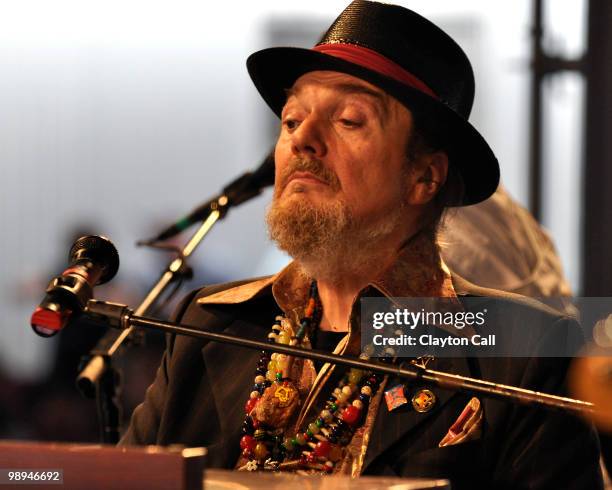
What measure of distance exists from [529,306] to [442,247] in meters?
0.32

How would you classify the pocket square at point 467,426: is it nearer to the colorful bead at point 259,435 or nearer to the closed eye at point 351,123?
the colorful bead at point 259,435

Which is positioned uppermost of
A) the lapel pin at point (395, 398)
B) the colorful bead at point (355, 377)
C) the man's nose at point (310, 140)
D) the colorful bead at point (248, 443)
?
the man's nose at point (310, 140)

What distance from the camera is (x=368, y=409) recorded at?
2.44 metres

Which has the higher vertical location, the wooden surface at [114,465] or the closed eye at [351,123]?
the closed eye at [351,123]

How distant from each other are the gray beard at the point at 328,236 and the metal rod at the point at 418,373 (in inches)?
25.3

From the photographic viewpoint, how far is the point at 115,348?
2.79 meters

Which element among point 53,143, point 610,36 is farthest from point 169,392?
point 53,143

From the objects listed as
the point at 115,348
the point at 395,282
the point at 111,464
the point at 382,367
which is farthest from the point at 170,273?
the point at 111,464

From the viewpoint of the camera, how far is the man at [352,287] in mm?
2361

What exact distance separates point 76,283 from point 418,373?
0.61 m

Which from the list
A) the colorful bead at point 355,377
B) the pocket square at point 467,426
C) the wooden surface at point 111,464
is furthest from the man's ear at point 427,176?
the wooden surface at point 111,464

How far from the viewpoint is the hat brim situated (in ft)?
8.34

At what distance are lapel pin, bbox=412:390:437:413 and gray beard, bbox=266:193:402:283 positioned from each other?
35 centimetres

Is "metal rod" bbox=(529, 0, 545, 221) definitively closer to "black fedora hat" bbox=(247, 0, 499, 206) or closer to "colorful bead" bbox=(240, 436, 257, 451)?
"black fedora hat" bbox=(247, 0, 499, 206)
